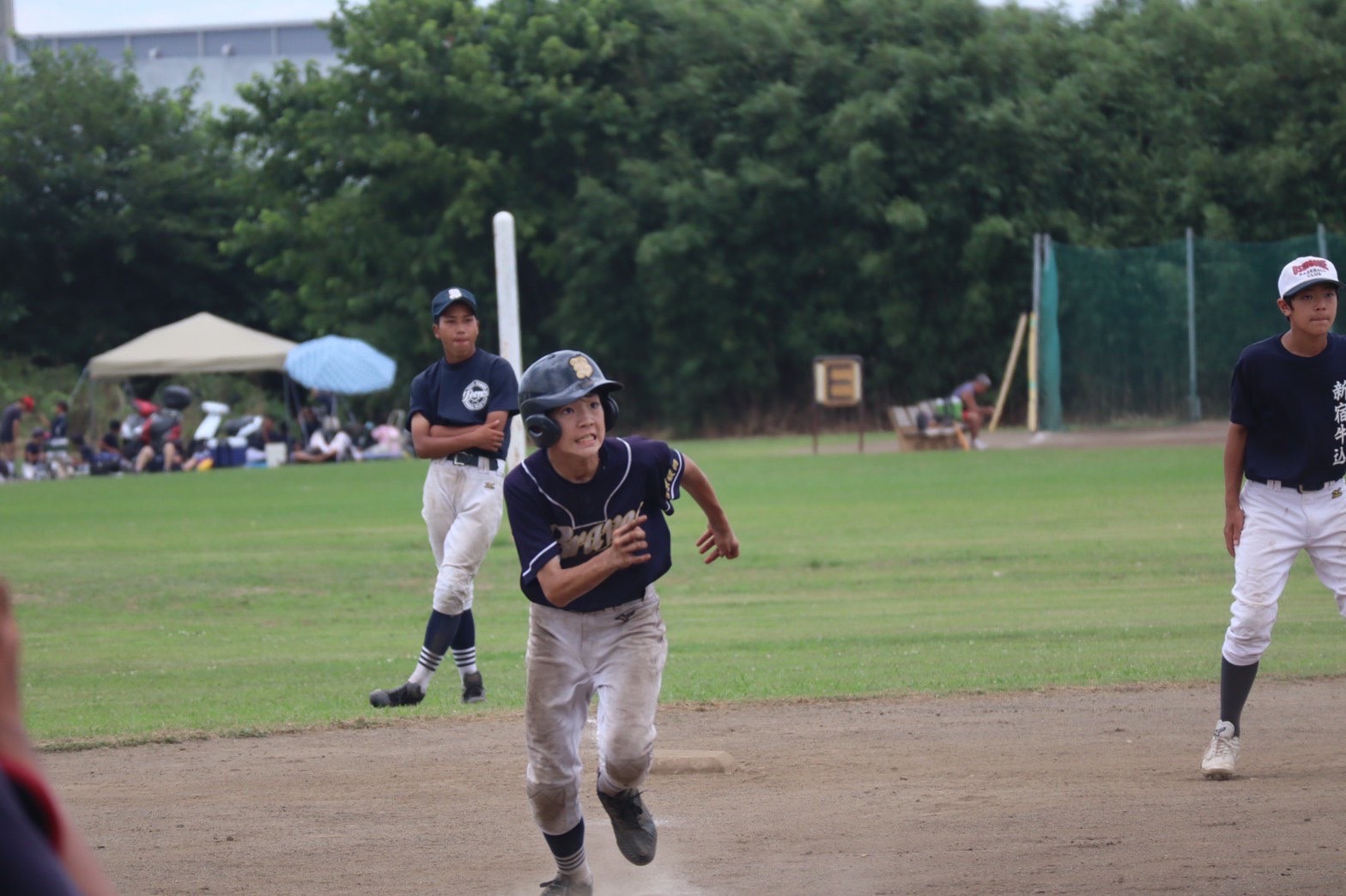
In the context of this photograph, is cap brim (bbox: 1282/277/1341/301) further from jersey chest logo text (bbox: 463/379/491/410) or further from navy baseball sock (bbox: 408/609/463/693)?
navy baseball sock (bbox: 408/609/463/693)

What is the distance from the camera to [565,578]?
5.17 metres

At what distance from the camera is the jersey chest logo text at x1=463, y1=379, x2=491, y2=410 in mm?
9125

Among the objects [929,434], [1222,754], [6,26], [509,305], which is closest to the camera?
[1222,754]

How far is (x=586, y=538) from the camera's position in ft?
17.8

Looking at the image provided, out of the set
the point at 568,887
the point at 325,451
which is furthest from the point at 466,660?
the point at 325,451

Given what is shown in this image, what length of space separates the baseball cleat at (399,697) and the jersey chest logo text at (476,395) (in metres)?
1.63

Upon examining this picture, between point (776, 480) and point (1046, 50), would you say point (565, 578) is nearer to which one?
point (776, 480)

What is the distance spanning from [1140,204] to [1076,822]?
111 feet

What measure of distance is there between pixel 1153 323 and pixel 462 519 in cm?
2348

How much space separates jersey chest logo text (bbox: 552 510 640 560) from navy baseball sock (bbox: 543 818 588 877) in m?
0.90

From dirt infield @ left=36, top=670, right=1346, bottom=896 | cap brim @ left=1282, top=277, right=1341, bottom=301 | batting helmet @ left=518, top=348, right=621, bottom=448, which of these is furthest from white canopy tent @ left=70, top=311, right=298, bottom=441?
batting helmet @ left=518, top=348, right=621, bottom=448

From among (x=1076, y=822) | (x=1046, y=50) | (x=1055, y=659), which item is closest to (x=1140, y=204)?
(x=1046, y=50)

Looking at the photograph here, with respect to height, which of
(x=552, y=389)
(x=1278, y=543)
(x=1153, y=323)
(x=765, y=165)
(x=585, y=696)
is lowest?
(x=585, y=696)

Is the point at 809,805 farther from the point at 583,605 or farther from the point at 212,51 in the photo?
the point at 212,51
